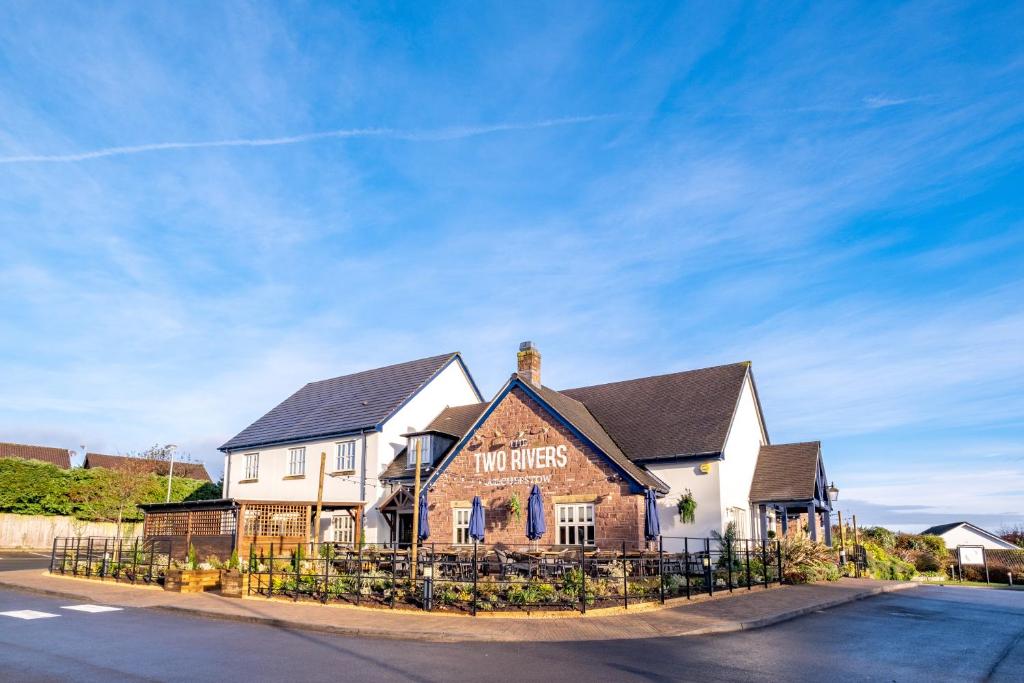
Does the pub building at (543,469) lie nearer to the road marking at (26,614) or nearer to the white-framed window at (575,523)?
A: the white-framed window at (575,523)

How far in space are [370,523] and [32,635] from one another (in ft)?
63.6

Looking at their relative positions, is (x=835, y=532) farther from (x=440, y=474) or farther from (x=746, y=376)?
(x=440, y=474)

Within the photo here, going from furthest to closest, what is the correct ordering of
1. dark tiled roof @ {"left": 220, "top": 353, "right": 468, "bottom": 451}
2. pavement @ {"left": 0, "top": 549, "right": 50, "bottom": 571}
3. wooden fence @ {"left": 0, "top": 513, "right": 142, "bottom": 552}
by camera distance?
wooden fence @ {"left": 0, "top": 513, "right": 142, "bottom": 552} < dark tiled roof @ {"left": 220, "top": 353, "right": 468, "bottom": 451} < pavement @ {"left": 0, "top": 549, "right": 50, "bottom": 571}

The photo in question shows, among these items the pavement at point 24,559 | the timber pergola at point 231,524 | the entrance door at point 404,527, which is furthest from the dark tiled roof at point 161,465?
the entrance door at point 404,527

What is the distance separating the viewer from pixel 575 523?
25828 millimetres

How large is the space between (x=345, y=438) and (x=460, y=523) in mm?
8823

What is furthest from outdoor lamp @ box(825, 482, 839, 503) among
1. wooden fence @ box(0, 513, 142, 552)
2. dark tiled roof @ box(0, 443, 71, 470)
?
dark tiled roof @ box(0, 443, 71, 470)

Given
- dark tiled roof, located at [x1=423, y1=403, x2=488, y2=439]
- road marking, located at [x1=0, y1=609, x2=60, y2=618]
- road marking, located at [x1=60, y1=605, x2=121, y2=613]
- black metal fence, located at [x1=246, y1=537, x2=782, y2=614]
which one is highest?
dark tiled roof, located at [x1=423, y1=403, x2=488, y2=439]

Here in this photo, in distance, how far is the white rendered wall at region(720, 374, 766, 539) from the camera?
27.1 meters

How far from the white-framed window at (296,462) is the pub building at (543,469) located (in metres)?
0.09

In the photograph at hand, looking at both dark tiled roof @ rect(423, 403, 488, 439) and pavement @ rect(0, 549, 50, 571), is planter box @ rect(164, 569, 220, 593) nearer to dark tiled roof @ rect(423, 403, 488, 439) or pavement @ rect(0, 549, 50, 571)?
pavement @ rect(0, 549, 50, 571)

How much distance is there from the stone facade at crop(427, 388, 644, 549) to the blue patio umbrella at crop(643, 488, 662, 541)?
1.78ft

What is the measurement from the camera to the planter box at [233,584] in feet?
63.5

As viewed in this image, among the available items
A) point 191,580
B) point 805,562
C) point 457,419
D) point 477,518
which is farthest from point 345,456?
point 805,562
